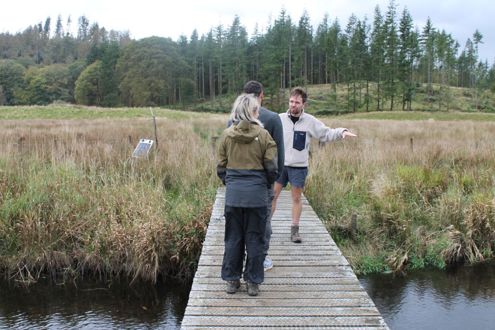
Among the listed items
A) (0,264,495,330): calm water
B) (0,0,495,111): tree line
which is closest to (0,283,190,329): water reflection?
(0,264,495,330): calm water

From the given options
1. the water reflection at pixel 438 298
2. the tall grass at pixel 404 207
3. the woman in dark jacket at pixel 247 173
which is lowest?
the water reflection at pixel 438 298

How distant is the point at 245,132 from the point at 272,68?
54.5 meters

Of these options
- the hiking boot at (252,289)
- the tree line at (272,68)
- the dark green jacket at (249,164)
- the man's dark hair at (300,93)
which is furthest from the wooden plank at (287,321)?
the tree line at (272,68)

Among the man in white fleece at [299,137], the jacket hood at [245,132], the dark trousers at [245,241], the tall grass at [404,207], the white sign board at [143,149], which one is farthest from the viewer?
the white sign board at [143,149]

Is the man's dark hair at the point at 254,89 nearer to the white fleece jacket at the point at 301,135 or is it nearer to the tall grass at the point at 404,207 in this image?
the white fleece jacket at the point at 301,135

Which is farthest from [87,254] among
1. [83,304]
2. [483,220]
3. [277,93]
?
[277,93]

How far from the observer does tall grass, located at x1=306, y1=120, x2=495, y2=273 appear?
750 cm

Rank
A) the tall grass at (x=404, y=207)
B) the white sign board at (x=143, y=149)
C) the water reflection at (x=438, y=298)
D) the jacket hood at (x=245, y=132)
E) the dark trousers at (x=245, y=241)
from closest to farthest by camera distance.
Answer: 1. the jacket hood at (x=245, y=132)
2. the dark trousers at (x=245, y=241)
3. the water reflection at (x=438, y=298)
4. the tall grass at (x=404, y=207)
5. the white sign board at (x=143, y=149)

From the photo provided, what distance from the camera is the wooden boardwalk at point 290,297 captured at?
3.65 m

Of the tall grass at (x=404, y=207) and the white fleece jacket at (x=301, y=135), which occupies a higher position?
the white fleece jacket at (x=301, y=135)

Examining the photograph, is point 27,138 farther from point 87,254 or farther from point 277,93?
point 277,93

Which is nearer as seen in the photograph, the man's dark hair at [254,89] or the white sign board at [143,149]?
the man's dark hair at [254,89]

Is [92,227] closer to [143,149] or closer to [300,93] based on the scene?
[300,93]

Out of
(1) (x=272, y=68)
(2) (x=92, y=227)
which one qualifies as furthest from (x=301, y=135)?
(1) (x=272, y=68)
